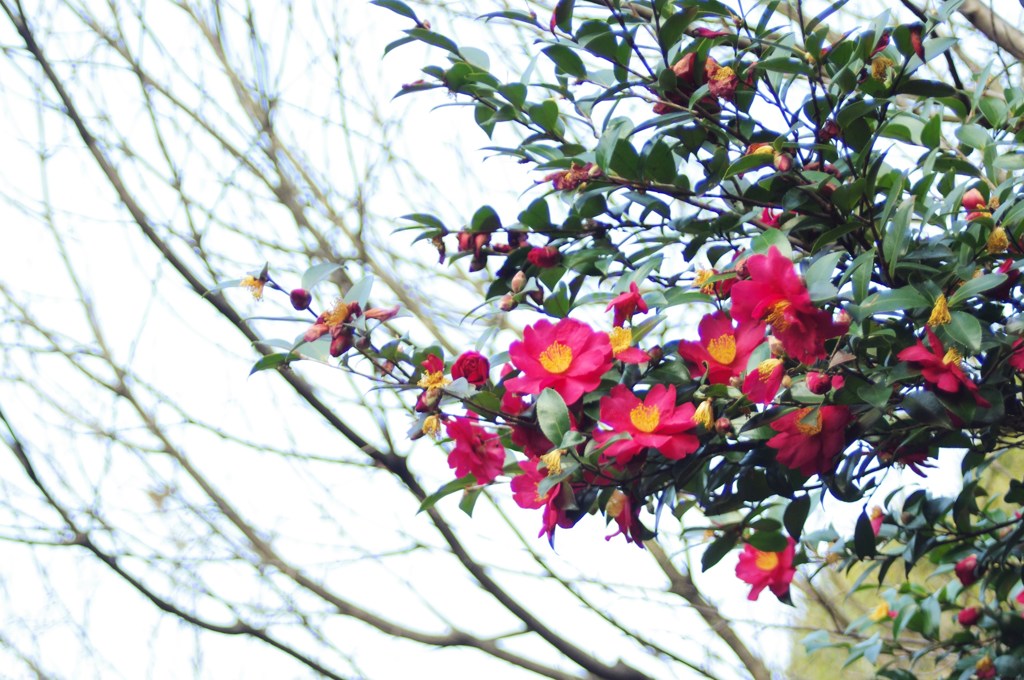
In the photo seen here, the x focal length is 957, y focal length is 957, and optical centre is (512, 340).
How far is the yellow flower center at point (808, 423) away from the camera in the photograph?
2.54ft

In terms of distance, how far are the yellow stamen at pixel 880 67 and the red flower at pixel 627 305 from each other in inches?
11.5

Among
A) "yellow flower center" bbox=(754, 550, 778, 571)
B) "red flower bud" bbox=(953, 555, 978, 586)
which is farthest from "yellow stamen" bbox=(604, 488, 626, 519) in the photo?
"red flower bud" bbox=(953, 555, 978, 586)

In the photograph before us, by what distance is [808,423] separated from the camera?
0.77 meters

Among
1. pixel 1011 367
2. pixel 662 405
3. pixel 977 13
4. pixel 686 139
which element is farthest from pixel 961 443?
pixel 977 13

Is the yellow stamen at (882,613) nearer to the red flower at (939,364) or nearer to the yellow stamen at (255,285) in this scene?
the red flower at (939,364)

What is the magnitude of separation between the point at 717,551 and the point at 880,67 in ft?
1.66

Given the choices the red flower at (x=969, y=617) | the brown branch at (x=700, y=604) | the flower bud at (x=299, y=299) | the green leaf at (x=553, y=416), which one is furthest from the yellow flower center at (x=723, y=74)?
the brown branch at (x=700, y=604)

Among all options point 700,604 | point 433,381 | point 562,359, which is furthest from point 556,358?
point 700,604

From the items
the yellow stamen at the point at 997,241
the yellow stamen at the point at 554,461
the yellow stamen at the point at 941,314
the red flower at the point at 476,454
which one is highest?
Result: the red flower at the point at 476,454

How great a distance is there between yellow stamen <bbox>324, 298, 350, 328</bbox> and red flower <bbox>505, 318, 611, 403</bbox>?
0.51ft

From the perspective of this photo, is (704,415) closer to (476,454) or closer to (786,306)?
(786,306)

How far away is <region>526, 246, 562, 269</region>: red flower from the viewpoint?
963mm

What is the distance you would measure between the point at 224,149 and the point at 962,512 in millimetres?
1590

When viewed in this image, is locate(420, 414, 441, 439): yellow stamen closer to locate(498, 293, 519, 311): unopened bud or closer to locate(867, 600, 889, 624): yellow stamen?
locate(498, 293, 519, 311): unopened bud
